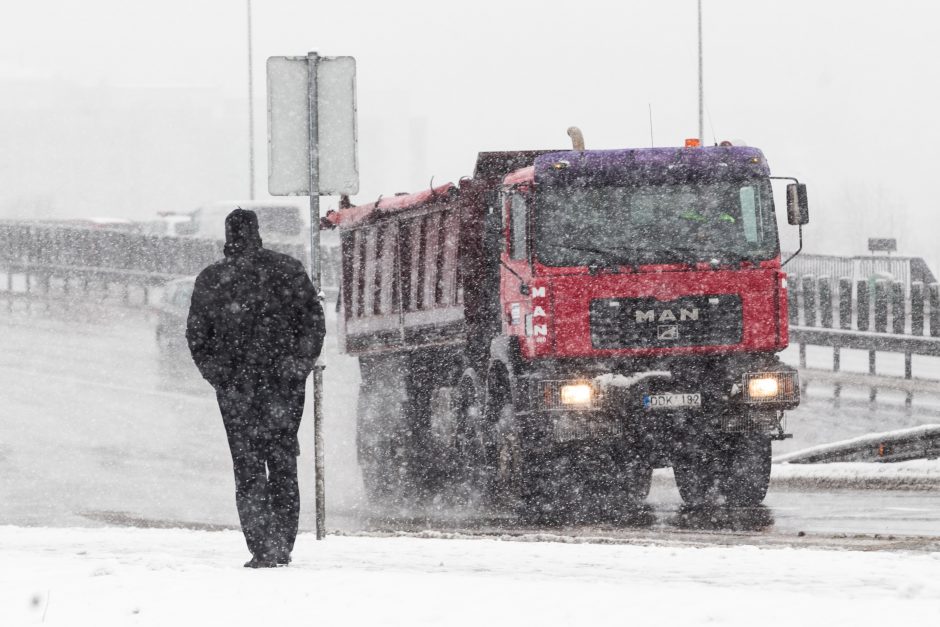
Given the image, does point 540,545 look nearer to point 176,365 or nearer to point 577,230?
point 577,230

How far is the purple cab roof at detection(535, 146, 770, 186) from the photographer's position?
13.6 metres

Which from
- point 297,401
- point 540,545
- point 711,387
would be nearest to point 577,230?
point 711,387

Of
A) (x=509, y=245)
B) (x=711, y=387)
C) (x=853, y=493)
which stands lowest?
(x=853, y=493)

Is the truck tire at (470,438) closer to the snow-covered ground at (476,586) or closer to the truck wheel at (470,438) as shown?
the truck wheel at (470,438)

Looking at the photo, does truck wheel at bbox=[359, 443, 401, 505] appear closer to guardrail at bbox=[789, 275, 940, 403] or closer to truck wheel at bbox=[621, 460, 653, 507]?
truck wheel at bbox=[621, 460, 653, 507]

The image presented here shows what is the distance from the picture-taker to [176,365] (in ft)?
89.0

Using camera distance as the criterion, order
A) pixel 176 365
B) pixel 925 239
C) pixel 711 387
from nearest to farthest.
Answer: pixel 711 387 < pixel 176 365 < pixel 925 239

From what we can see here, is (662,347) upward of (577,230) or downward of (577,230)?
downward

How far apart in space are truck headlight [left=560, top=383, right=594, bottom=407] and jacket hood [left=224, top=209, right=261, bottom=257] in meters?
5.16

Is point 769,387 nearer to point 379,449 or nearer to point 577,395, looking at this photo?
point 577,395

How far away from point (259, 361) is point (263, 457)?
0.45 metres

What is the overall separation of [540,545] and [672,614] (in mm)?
3265

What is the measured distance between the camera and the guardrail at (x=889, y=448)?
583 inches

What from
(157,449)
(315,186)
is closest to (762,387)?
(315,186)
